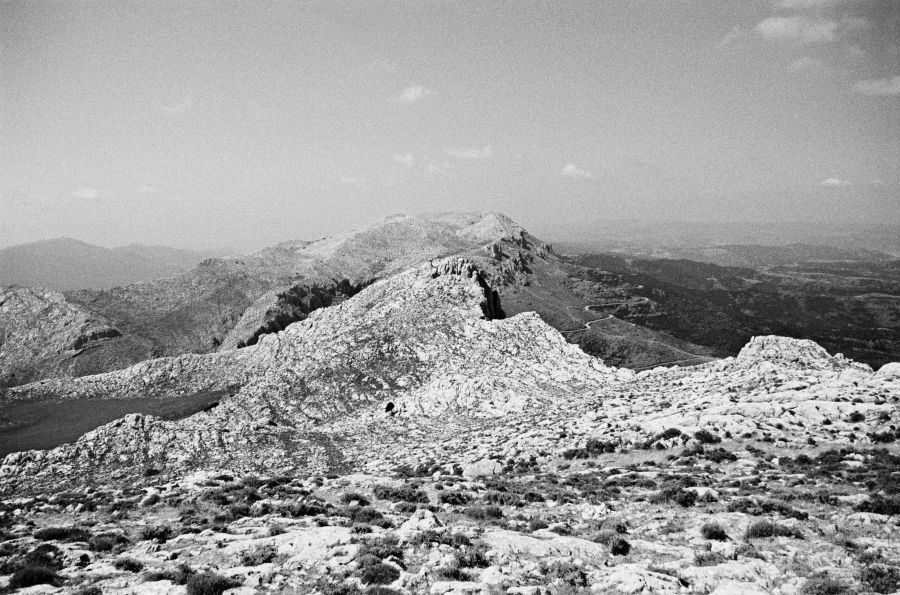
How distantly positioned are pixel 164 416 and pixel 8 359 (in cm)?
7251

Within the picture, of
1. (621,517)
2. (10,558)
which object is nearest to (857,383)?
(621,517)

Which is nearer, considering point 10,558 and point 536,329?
point 10,558

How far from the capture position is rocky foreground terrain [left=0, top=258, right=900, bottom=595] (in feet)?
51.3

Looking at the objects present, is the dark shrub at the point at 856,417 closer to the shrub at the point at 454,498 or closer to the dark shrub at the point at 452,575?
the shrub at the point at 454,498

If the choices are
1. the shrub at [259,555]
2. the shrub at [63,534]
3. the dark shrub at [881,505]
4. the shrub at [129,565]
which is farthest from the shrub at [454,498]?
the dark shrub at [881,505]

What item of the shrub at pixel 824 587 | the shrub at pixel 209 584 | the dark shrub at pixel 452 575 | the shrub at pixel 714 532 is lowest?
the shrub at pixel 714 532

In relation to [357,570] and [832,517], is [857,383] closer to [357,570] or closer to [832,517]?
[832,517]

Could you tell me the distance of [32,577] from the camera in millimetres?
15164

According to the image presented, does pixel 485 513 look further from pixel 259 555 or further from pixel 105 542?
pixel 105 542

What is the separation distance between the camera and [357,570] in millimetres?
16031

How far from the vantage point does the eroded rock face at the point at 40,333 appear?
353 feet

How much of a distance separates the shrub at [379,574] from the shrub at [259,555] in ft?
12.7

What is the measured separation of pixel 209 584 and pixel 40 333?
454 ft

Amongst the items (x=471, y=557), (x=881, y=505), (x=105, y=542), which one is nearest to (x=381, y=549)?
(x=471, y=557)
